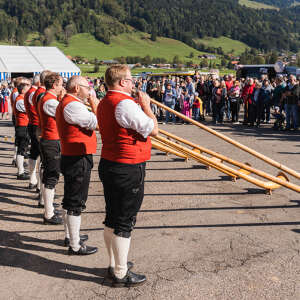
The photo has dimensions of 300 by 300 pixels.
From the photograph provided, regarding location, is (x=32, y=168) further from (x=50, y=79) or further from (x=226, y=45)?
(x=226, y=45)

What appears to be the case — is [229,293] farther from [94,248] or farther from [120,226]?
[94,248]

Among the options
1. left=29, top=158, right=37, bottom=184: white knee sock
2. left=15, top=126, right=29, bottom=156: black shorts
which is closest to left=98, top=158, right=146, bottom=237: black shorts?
left=29, top=158, right=37, bottom=184: white knee sock

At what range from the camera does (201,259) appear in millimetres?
4434

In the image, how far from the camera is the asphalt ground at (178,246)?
12.6 feet

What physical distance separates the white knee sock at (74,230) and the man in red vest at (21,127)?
4030 mm

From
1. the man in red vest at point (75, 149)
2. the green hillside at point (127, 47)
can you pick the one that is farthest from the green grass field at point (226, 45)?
the man in red vest at point (75, 149)

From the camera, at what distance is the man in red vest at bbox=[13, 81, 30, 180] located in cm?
814

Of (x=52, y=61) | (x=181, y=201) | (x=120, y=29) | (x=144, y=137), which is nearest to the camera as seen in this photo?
(x=144, y=137)

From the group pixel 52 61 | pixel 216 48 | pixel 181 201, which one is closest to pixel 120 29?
pixel 216 48

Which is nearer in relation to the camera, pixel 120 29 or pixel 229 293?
pixel 229 293

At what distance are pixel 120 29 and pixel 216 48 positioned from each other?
45.2 m

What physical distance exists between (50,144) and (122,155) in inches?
85.2

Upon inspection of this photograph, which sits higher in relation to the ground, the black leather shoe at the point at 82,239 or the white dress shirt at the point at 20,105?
the white dress shirt at the point at 20,105

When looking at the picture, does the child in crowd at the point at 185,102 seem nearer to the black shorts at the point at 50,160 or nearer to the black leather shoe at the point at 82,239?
the black shorts at the point at 50,160
